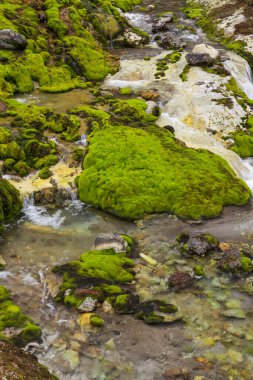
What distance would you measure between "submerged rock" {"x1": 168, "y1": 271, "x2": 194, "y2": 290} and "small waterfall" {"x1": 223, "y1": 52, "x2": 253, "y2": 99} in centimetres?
2375

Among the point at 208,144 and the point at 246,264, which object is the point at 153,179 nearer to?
the point at 208,144

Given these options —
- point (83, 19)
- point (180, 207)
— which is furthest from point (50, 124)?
point (83, 19)

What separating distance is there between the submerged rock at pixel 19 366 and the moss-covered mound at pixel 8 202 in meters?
9.33

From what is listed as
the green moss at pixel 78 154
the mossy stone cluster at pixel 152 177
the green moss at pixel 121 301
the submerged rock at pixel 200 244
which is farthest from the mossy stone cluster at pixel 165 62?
the green moss at pixel 121 301

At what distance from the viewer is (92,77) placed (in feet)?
122

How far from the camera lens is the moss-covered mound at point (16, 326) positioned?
545 inches

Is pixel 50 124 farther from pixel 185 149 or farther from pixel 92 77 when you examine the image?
pixel 92 77

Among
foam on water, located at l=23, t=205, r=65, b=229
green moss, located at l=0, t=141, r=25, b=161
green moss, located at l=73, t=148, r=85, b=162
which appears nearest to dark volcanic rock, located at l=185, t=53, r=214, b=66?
green moss, located at l=73, t=148, r=85, b=162

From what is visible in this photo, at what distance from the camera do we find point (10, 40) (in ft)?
118

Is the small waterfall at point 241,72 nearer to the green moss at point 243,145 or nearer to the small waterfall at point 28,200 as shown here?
the green moss at point 243,145

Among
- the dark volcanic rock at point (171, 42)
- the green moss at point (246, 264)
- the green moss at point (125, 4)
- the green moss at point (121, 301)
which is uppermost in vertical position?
the green moss at point (125, 4)

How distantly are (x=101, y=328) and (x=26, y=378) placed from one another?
4.27 m

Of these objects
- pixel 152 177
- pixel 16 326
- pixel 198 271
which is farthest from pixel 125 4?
pixel 16 326

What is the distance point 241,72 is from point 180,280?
26978 millimetres
